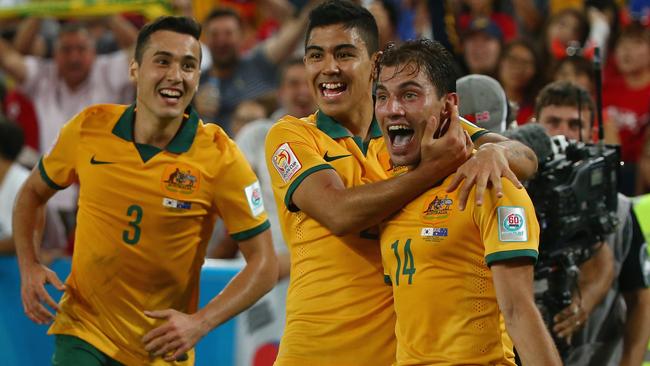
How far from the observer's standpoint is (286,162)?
4258mm

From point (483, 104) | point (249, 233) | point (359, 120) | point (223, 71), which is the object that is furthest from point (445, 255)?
point (223, 71)

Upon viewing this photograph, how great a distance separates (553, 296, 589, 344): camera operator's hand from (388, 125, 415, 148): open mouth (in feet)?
4.76

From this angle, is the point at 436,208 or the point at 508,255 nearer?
the point at 508,255

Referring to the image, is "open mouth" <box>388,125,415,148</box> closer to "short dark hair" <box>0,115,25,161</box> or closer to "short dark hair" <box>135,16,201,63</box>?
"short dark hair" <box>135,16,201,63</box>

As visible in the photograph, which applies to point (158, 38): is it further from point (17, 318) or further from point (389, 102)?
point (17, 318)

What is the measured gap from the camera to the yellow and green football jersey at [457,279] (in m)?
3.55

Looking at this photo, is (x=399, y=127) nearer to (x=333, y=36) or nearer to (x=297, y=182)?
(x=297, y=182)

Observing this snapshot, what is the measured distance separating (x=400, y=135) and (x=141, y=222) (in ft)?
5.49

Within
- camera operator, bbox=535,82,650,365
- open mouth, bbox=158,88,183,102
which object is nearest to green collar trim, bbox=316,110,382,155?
open mouth, bbox=158,88,183,102

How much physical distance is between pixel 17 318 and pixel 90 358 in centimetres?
249

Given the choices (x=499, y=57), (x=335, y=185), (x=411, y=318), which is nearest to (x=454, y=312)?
(x=411, y=318)

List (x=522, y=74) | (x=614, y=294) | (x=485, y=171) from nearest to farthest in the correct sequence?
(x=485, y=171)
(x=614, y=294)
(x=522, y=74)

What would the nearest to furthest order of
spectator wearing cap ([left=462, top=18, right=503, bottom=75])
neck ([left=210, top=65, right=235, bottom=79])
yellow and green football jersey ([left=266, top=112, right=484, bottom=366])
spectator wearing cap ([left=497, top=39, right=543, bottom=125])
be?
yellow and green football jersey ([left=266, top=112, right=484, bottom=366]) → spectator wearing cap ([left=497, top=39, right=543, bottom=125]) → spectator wearing cap ([left=462, top=18, right=503, bottom=75]) → neck ([left=210, top=65, right=235, bottom=79])

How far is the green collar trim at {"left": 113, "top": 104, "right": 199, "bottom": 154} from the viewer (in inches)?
203
